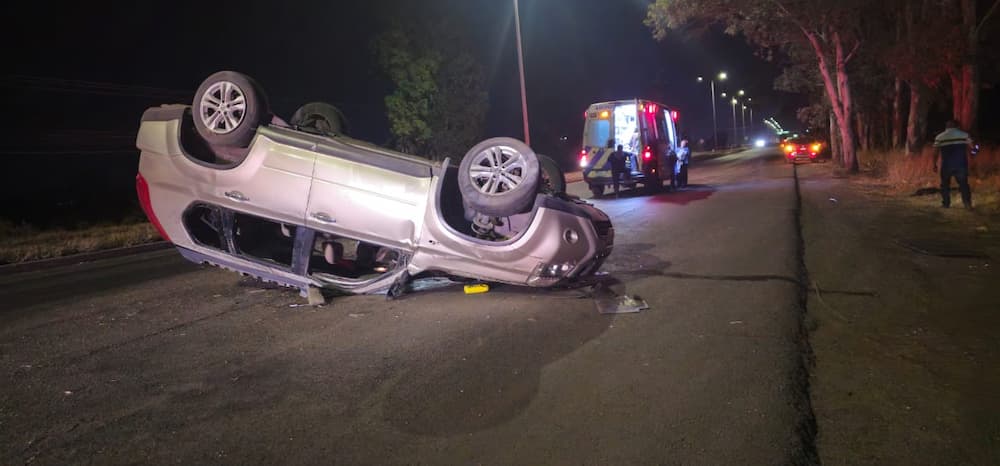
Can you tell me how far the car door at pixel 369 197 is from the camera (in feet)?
19.3

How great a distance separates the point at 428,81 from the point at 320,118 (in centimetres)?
2271

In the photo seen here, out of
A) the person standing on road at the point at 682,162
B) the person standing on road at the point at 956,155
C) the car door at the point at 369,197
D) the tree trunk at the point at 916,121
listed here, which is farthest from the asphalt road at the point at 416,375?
the tree trunk at the point at 916,121

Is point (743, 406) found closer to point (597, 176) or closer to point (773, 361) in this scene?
point (773, 361)

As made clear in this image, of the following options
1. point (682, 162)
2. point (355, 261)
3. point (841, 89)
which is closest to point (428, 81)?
point (682, 162)

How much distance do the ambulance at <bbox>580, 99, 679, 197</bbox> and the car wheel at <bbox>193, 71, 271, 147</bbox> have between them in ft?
42.0

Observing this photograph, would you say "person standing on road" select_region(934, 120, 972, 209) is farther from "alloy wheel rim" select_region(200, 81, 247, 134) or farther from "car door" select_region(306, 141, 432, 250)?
"alloy wheel rim" select_region(200, 81, 247, 134)

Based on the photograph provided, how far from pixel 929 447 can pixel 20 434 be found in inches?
193

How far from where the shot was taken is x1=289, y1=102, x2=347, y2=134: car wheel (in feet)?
23.7

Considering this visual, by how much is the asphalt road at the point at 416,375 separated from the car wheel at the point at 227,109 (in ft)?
5.55

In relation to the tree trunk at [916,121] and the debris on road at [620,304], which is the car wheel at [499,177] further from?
the tree trunk at [916,121]

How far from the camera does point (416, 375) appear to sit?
4527mm

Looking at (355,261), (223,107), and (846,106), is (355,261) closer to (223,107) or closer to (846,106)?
(223,107)

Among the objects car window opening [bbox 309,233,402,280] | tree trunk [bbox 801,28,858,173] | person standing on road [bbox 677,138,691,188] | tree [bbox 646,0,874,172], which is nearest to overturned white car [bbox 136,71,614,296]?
car window opening [bbox 309,233,402,280]

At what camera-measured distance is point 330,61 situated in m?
35.6
